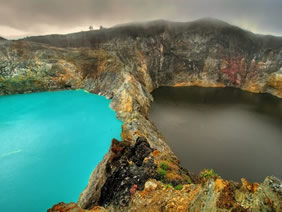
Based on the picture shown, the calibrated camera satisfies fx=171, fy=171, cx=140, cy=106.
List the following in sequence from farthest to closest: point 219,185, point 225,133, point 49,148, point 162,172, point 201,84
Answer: point 201,84 → point 225,133 → point 49,148 → point 162,172 → point 219,185

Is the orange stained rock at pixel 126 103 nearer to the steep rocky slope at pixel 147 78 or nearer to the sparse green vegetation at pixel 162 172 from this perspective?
the steep rocky slope at pixel 147 78

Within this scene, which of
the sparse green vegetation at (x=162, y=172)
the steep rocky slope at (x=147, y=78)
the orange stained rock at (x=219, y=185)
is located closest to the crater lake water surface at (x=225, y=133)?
the steep rocky slope at (x=147, y=78)

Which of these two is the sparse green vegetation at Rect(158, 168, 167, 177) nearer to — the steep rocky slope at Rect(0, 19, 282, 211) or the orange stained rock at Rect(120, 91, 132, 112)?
the steep rocky slope at Rect(0, 19, 282, 211)

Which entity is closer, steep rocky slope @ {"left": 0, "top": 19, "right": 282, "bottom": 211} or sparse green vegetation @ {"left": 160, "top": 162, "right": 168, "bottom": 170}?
steep rocky slope @ {"left": 0, "top": 19, "right": 282, "bottom": 211}

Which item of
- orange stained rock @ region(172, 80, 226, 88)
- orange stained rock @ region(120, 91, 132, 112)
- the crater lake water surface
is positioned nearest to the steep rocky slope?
orange stained rock @ region(120, 91, 132, 112)

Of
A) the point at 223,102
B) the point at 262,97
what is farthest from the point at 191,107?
the point at 262,97

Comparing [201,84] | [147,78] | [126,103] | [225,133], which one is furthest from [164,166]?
[201,84]

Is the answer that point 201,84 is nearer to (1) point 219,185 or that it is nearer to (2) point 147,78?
(2) point 147,78
